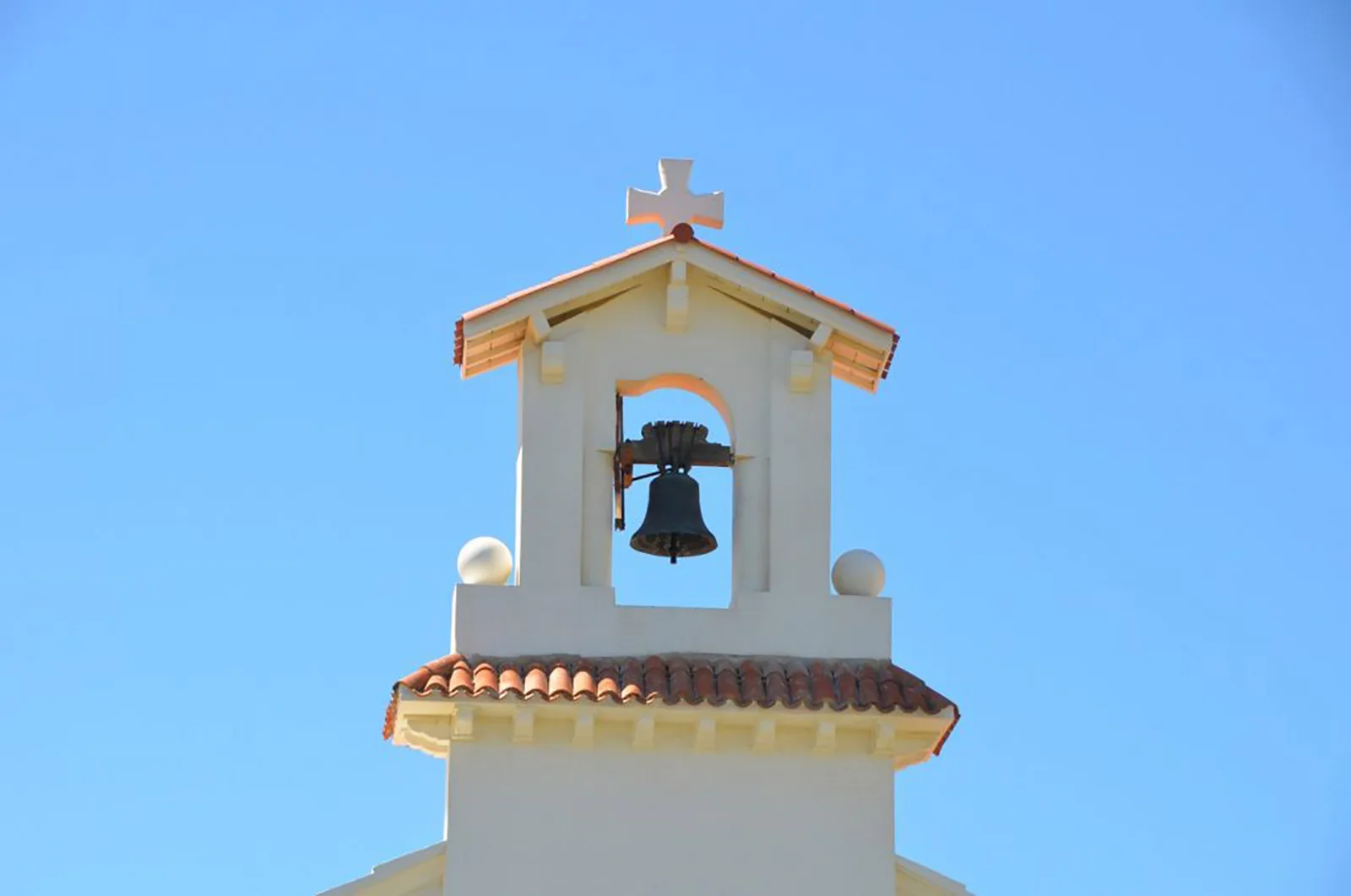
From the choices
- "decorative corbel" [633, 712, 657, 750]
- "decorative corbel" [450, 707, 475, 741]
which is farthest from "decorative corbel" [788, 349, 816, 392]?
"decorative corbel" [450, 707, 475, 741]

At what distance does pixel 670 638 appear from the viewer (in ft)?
73.8

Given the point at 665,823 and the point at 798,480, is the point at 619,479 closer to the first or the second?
the point at 798,480

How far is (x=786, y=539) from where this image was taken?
2292 centimetres

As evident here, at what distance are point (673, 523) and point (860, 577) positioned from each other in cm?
148

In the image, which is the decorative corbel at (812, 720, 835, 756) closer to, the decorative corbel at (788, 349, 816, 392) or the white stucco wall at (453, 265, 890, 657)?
the white stucco wall at (453, 265, 890, 657)

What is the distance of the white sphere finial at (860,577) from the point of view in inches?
898

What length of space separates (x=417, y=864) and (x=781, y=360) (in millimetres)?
4779

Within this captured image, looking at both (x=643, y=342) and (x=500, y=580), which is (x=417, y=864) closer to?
(x=500, y=580)

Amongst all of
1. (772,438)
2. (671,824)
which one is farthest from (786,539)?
(671,824)

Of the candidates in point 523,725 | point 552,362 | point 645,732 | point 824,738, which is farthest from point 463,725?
point 552,362

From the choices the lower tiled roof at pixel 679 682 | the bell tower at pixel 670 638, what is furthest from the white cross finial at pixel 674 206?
the lower tiled roof at pixel 679 682

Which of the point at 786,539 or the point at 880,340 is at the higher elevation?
the point at 880,340

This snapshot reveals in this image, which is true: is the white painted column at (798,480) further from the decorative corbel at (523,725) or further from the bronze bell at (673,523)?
the decorative corbel at (523,725)

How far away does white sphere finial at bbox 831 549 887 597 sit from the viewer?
74.8ft
